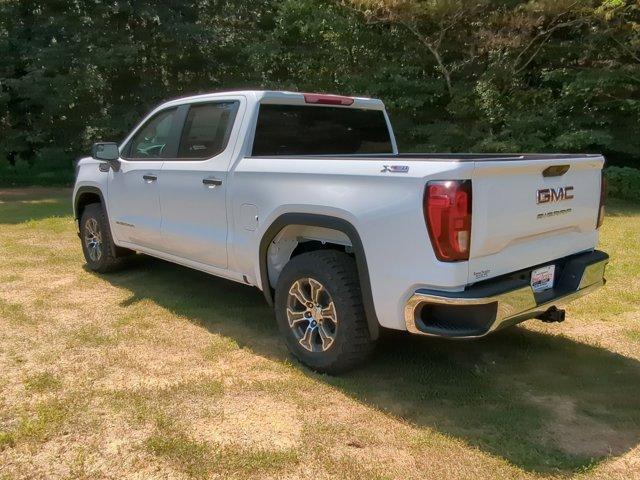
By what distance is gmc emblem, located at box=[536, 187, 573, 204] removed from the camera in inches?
128

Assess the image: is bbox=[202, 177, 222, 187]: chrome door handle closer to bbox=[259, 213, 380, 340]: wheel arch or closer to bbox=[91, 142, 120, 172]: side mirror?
bbox=[259, 213, 380, 340]: wheel arch

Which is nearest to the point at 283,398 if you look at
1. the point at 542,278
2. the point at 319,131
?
the point at 542,278

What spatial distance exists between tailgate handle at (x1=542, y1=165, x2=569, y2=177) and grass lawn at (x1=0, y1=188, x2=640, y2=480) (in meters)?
1.32

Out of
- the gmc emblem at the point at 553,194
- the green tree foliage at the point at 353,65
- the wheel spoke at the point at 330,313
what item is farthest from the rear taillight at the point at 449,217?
the green tree foliage at the point at 353,65

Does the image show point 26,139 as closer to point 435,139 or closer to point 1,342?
point 435,139

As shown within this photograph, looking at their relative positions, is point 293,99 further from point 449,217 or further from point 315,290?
point 449,217

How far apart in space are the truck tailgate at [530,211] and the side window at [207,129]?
213 cm

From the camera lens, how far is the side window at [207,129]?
4.32m

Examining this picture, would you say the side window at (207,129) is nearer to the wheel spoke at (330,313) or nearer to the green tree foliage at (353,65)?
the wheel spoke at (330,313)

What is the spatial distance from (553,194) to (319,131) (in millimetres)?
1986

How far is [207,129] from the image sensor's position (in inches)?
178

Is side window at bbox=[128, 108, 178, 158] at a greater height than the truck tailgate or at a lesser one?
greater

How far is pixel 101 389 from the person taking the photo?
3.50 meters

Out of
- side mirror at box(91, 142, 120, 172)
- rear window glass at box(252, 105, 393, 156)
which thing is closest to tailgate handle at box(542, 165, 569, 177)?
rear window glass at box(252, 105, 393, 156)
